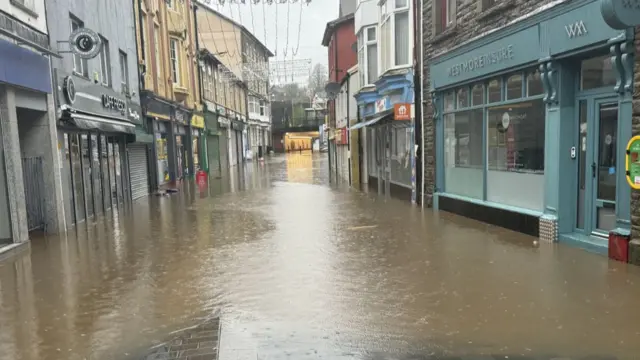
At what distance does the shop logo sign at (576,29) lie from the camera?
7.11 meters

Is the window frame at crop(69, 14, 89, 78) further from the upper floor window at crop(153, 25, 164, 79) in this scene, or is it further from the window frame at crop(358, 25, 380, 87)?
the window frame at crop(358, 25, 380, 87)

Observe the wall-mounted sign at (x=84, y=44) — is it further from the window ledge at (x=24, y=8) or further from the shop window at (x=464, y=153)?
the shop window at (x=464, y=153)

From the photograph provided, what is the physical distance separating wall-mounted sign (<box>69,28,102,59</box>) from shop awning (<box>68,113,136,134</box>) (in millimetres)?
1426

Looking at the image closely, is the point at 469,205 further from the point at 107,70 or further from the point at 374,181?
the point at 107,70

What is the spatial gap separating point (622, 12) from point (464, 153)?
19.1ft

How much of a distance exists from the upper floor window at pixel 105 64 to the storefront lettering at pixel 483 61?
9.72 meters

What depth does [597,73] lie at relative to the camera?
7387mm

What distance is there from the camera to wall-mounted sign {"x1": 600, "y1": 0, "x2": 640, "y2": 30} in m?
5.76

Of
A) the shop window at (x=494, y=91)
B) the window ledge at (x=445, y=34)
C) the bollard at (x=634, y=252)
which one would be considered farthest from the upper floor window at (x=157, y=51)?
the bollard at (x=634, y=252)

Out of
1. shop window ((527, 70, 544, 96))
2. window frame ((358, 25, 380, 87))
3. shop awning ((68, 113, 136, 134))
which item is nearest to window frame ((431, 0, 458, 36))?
shop window ((527, 70, 544, 96))

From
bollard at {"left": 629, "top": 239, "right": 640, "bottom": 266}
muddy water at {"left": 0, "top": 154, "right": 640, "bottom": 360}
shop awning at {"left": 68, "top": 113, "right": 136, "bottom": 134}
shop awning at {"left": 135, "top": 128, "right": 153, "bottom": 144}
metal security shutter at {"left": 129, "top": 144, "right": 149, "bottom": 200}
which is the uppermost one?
shop awning at {"left": 68, "top": 113, "right": 136, "bottom": 134}

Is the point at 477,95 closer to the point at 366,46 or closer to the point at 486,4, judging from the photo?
the point at 486,4

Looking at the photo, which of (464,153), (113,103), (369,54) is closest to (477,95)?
(464,153)

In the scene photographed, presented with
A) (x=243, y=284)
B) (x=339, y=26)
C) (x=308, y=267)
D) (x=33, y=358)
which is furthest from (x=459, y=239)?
(x=339, y=26)
